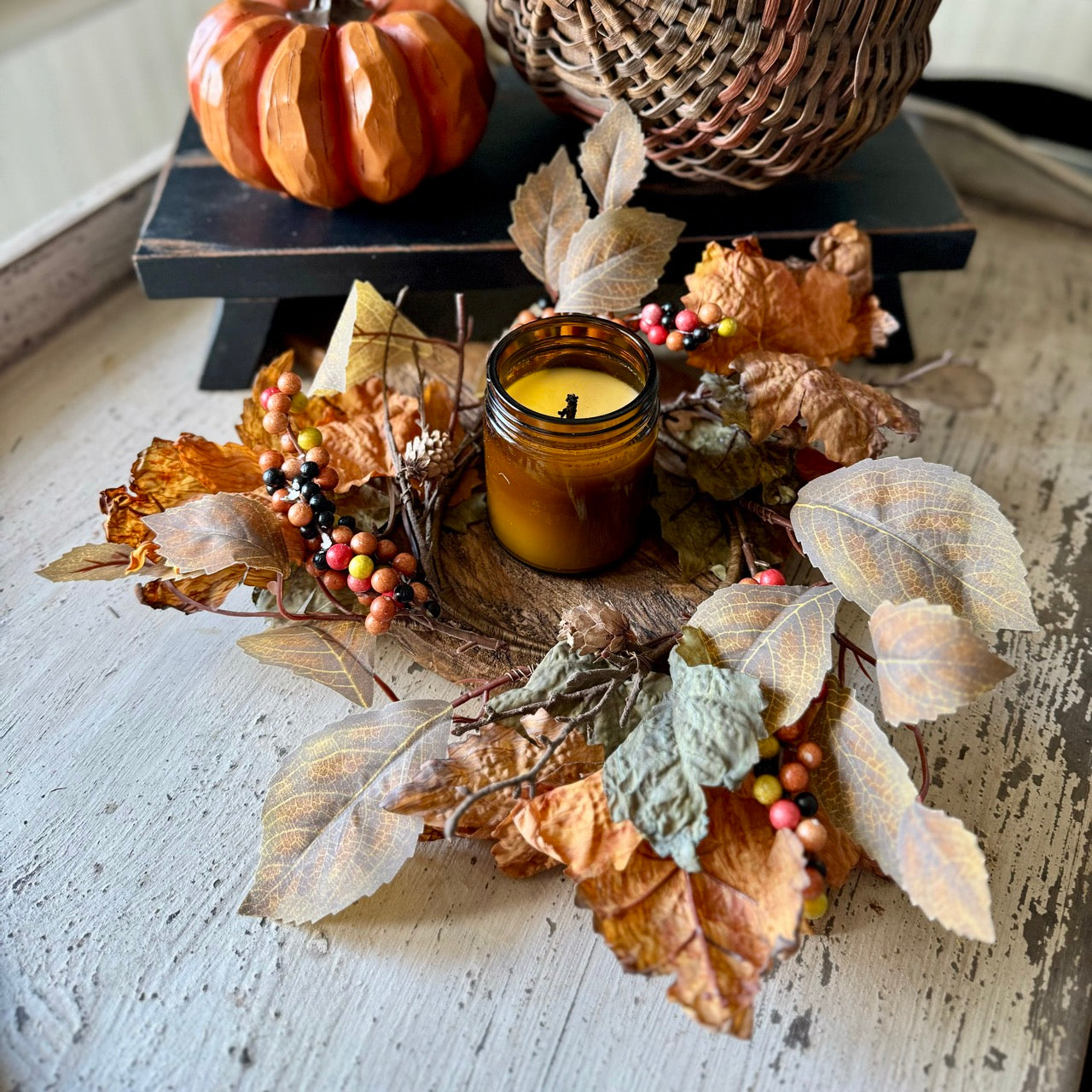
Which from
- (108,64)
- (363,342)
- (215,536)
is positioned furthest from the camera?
(108,64)

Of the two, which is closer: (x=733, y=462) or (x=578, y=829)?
(x=578, y=829)

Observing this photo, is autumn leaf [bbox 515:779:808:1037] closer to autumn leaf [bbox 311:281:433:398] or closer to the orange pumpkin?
autumn leaf [bbox 311:281:433:398]

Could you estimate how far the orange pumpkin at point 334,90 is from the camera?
701mm

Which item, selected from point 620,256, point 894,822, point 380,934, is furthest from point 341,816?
point 620,256

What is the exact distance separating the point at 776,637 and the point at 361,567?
26 centimetres

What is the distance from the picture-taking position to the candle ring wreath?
1.56 ft

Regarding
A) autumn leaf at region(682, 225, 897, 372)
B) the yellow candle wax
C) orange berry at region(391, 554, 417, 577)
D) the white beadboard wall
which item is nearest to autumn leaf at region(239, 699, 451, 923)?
orange berry at region(391, 554, 417, 577)

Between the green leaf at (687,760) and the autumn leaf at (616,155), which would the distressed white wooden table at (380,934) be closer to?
the green leaf at (687,760)

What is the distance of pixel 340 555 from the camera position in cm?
60

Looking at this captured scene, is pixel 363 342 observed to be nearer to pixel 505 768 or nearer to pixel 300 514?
pixel 300 514

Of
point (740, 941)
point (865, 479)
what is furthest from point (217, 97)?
point (740, 941)

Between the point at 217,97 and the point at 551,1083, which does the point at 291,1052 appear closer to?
the point at 551,1083

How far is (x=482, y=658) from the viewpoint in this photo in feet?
2.01

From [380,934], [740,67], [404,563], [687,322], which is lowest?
[380,934]
